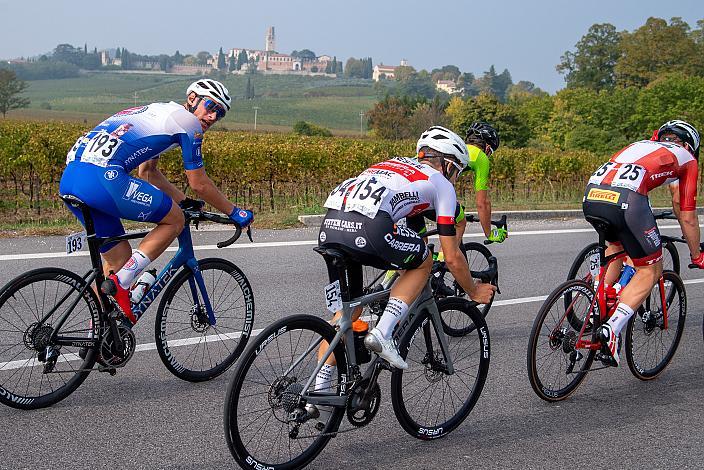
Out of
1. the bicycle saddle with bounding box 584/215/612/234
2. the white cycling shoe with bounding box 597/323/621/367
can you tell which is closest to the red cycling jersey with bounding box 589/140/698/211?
the bicycle saddle with bounding box 584/215/612/234

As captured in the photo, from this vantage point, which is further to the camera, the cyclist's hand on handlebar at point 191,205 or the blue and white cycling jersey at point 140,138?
the cyclist's hand on handlebar at point 191,205

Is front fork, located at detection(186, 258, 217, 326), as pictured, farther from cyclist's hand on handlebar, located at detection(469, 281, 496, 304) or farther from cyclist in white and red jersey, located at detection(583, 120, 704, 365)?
cyclist in white and red jersey, located at detection(583, 120, 704, 365)

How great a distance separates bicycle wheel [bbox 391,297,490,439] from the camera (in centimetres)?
489

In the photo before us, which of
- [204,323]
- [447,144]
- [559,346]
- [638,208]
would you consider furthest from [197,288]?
[638,208]

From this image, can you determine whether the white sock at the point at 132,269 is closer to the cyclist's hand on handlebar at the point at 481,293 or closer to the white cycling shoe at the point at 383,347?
the white cycling shoe at the point at 383,347

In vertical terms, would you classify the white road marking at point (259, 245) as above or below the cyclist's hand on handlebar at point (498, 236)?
below

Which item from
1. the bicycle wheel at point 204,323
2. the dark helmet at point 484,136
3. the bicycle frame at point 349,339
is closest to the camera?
the bicycle frame at point 349,339

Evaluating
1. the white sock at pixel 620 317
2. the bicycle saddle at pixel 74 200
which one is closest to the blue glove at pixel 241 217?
the bicycle saddle at pixel 74 200

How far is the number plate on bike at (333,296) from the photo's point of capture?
4.44 meters

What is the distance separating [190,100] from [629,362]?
3870mm

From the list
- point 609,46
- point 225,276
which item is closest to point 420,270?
point 225,276

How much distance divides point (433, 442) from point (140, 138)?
9.06ft

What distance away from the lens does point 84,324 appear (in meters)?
5.27

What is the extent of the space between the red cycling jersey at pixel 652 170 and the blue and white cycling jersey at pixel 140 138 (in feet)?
9.88
